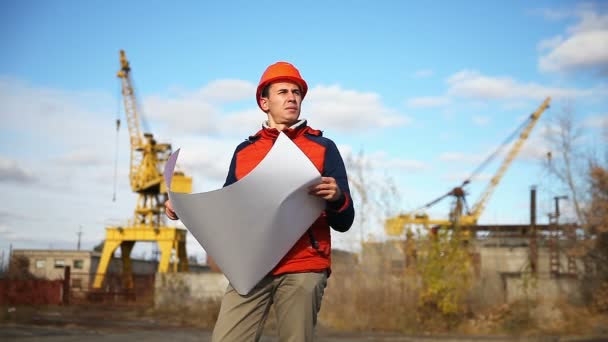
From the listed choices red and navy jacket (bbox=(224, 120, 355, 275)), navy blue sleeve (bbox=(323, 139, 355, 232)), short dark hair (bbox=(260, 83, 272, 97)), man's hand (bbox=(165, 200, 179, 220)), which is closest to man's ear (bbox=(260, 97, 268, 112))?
short dark hair (bbox=(260, 83, 272, 97))

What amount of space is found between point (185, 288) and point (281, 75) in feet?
68.5

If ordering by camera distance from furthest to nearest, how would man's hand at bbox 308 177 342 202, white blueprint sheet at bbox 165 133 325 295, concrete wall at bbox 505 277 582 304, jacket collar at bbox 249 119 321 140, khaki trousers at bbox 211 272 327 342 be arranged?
concrete wall at bbox 505 277 582 304 < jacket collar at bbox 249 119 321 140 < khaki trousers at bbox 211 272 327 342 < man's hand at bbox 308 177 342 202 < white blueprint sheet at bbox 165 133 325 295

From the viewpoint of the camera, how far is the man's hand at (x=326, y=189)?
233cm

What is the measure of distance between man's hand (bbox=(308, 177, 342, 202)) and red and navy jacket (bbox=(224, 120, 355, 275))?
0.35 feet

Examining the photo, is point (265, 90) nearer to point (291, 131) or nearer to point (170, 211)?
point (291, 131)

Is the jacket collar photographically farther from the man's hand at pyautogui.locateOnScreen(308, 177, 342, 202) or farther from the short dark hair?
the man's hand at pyautogui.locateOnScreen(308, 177, 342, 202)

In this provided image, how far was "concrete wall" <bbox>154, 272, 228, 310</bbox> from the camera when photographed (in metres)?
22.3

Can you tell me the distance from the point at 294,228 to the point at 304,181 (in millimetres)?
220

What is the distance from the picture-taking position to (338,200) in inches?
96.5

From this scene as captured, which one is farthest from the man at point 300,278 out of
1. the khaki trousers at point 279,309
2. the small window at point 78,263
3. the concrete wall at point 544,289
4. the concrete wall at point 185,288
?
the small window at point 78,263

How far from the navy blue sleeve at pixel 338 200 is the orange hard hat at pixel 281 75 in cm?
30

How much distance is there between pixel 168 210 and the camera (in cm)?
272

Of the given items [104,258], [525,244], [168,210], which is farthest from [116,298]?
[168,210]

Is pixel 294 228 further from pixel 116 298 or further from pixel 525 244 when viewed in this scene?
pixel 525 244
